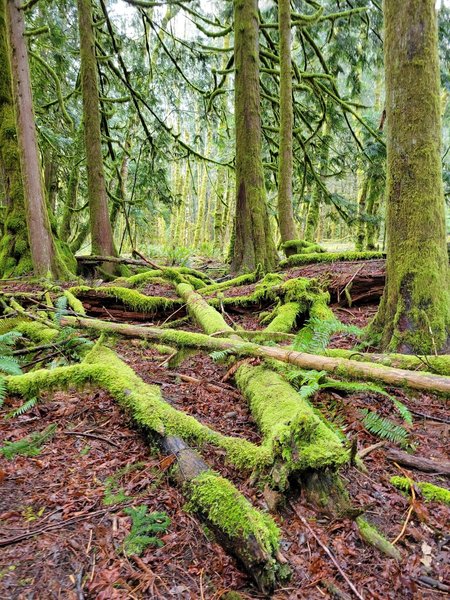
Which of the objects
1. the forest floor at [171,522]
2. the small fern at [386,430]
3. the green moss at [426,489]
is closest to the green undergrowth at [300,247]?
the forest floor at [171,522]

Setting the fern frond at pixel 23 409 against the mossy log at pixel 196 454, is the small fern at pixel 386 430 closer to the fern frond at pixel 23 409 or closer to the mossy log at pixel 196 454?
the mossy log at pixel 196 454

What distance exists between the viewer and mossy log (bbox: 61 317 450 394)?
97.2 inches

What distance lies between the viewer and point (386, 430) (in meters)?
2.66

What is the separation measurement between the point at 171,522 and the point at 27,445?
1.25 m

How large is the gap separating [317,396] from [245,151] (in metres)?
6.11

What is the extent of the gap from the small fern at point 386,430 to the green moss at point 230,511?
109 centimetres

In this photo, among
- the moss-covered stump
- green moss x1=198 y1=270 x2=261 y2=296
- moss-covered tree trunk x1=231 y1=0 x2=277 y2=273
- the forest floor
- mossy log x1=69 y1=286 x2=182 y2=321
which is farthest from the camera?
moss-covered tree trunk x1=231 y1=0 x2=277 y2=273

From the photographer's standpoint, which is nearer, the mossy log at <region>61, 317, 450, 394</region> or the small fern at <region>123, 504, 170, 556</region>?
the small fern at <region>123, 504, 170, 556</region>

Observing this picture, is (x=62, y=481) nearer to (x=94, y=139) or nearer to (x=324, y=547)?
(x=324, y=547)

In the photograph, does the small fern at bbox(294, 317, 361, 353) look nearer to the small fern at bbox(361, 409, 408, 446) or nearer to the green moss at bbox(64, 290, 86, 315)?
the small fern at bbox(361, 409, 408, 446)

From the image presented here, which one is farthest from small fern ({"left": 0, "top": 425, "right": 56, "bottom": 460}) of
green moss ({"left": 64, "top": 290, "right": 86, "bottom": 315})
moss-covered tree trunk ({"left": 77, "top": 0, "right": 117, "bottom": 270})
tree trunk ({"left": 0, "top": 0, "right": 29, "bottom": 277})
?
moss-covered tree trunk ({"left": 77, "top": 0, "right": 117, "bottom": 270})

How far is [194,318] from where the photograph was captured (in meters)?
5.34

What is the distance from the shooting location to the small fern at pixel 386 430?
8.61ft

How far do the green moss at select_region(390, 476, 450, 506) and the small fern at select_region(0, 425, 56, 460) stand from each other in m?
2.35
